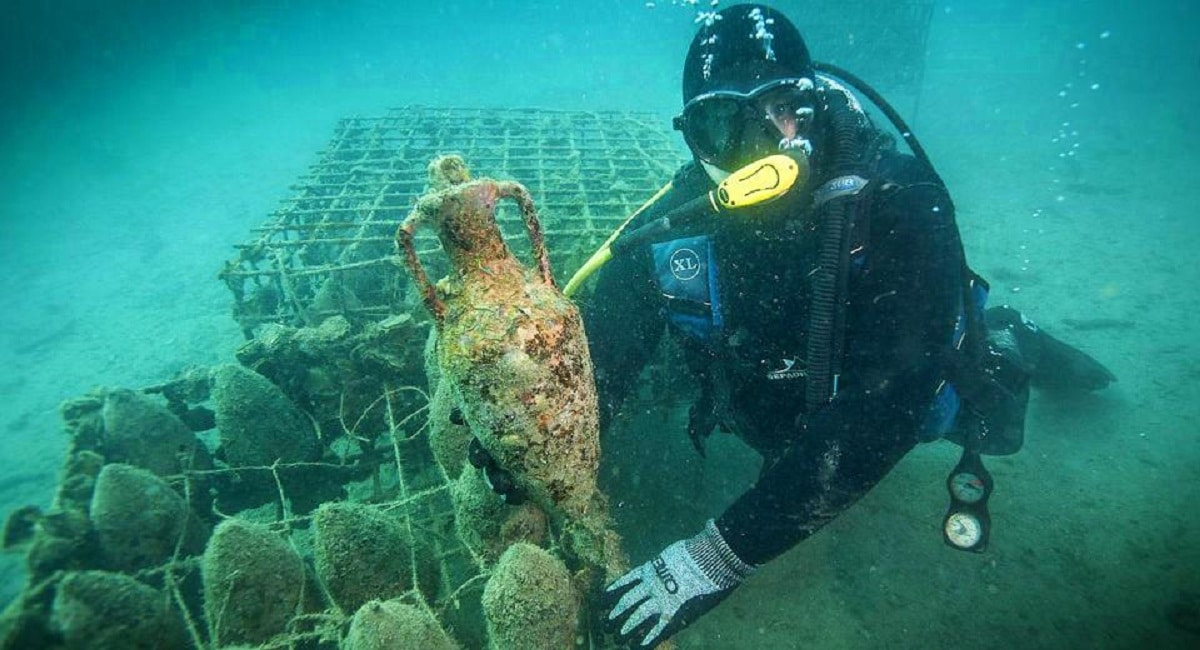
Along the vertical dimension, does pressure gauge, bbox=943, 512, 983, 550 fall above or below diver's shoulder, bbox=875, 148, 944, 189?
below

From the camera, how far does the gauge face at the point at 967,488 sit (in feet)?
8.82

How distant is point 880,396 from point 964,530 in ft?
3.81

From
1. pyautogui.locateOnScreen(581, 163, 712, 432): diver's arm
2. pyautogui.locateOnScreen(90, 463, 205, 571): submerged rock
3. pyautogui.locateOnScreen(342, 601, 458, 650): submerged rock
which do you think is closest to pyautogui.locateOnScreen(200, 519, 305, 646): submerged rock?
pyautogui.locateOnScreen(342, 601, 458, 650): submerged rock

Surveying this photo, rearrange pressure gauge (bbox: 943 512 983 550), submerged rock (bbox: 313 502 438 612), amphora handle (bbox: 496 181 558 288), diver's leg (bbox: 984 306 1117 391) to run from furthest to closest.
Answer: diver's leg (bbox: 984 306 1117 391) → pressure gauge (bbox: 943 512 983 550) → submerged rock (bbox: 313 502 438 612) → amphora handle (bbox: 496 181 558 288)

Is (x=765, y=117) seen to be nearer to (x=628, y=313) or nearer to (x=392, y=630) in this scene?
(x=628, y=313)

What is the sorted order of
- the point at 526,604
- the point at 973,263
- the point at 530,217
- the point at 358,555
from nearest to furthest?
the point at 530,217, the point at 526,604, the point at 358,555, the point at 973,263

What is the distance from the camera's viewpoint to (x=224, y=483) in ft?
10.8

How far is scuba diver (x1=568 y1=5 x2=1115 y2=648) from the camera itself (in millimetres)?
2217

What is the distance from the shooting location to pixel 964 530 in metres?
2.71

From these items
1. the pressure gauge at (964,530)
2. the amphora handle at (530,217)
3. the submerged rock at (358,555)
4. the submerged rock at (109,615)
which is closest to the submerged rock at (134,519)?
the submerged rock at (109,615)

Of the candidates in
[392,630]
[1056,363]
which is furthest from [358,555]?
[1056,363]

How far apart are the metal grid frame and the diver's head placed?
200cm

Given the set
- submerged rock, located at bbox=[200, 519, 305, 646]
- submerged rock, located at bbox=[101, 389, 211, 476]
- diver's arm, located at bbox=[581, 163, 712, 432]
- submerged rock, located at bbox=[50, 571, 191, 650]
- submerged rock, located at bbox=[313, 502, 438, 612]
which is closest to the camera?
submerged rock, located at bbox=[50, 571, 191, 650]

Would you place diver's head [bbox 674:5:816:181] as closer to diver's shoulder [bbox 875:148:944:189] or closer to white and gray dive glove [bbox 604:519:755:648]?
diver's shoulder [bbox 875:148:944:189]
